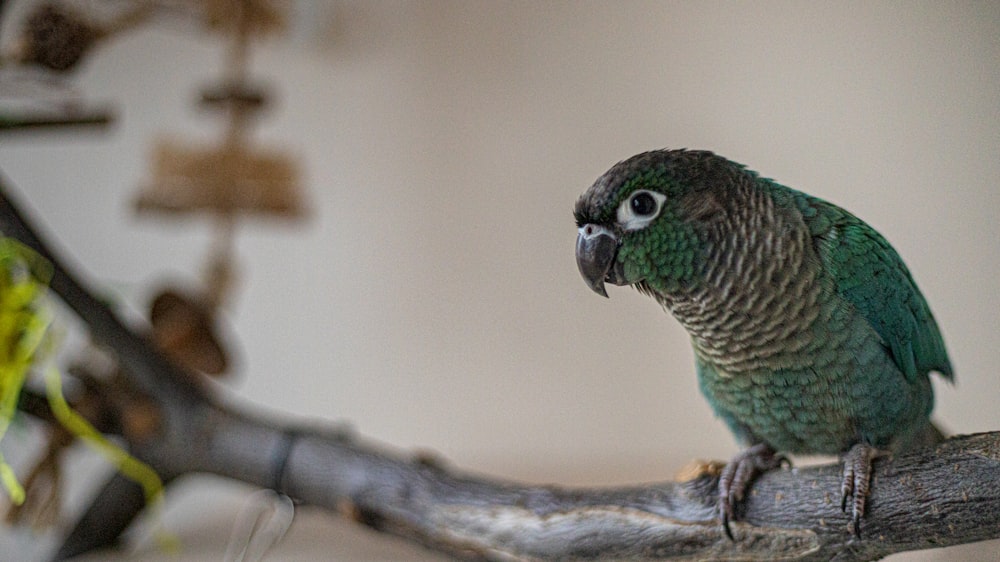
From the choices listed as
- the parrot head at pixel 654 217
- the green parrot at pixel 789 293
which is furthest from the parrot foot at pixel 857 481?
the parrot head at pixel 654 217

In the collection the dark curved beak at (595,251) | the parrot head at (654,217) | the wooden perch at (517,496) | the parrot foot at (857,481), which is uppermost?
the parrot head at (654,217)

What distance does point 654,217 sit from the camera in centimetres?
60

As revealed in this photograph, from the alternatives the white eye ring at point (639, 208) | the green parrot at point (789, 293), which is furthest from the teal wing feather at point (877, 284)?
the white eye ring at point (639, 208)

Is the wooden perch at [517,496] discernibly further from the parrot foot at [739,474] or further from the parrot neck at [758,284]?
the parrot neck at [758,284]

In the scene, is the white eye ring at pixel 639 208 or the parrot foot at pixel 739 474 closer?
the white eye ring at pixel 639 208

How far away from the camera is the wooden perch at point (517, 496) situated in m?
0.60

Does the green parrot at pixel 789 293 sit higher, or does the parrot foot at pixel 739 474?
the green parrot at pixel 789 293

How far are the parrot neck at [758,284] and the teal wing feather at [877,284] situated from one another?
0.7 inches

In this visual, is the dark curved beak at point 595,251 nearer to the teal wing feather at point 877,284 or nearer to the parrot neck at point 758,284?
the parrot neck at point 758,284

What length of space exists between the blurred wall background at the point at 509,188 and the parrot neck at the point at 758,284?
0.42ft

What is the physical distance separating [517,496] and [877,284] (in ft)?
1.55

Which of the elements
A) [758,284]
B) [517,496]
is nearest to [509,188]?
[517,496]

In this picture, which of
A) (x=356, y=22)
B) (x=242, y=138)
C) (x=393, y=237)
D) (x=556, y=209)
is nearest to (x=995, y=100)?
(x=556, y=209)

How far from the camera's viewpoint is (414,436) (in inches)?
70.7
